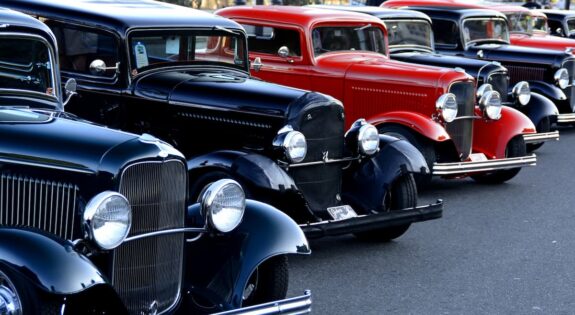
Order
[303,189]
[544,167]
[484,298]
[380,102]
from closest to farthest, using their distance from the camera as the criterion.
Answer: [484,298], [303,189], [380,102], [544,167]

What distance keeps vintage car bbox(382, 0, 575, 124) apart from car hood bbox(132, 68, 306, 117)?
6564mm

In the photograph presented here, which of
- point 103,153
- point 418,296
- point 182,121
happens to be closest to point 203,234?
point 103,153

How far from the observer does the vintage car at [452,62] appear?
1221 cm

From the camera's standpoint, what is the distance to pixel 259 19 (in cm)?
1080

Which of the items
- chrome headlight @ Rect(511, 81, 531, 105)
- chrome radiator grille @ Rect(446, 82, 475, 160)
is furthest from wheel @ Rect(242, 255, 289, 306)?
chrome headlight @ Rect(511, 81, 531, 105)

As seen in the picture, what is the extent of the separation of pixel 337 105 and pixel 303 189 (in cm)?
70

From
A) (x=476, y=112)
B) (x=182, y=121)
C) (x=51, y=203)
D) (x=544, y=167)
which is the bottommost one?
(x=544, y=167)

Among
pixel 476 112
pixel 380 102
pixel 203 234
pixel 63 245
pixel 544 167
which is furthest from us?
pixel 544 167

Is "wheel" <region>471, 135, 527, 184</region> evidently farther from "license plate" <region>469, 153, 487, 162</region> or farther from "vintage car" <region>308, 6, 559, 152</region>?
"vintage car" <region>308, 6, 559, 152</region>

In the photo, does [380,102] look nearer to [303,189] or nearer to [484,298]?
[303,189]

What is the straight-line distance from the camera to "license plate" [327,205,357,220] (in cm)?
763

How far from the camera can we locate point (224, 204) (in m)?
5.21

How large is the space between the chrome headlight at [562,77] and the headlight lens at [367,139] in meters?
7.15

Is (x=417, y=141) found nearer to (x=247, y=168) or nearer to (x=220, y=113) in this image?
(x=220, y=113)
